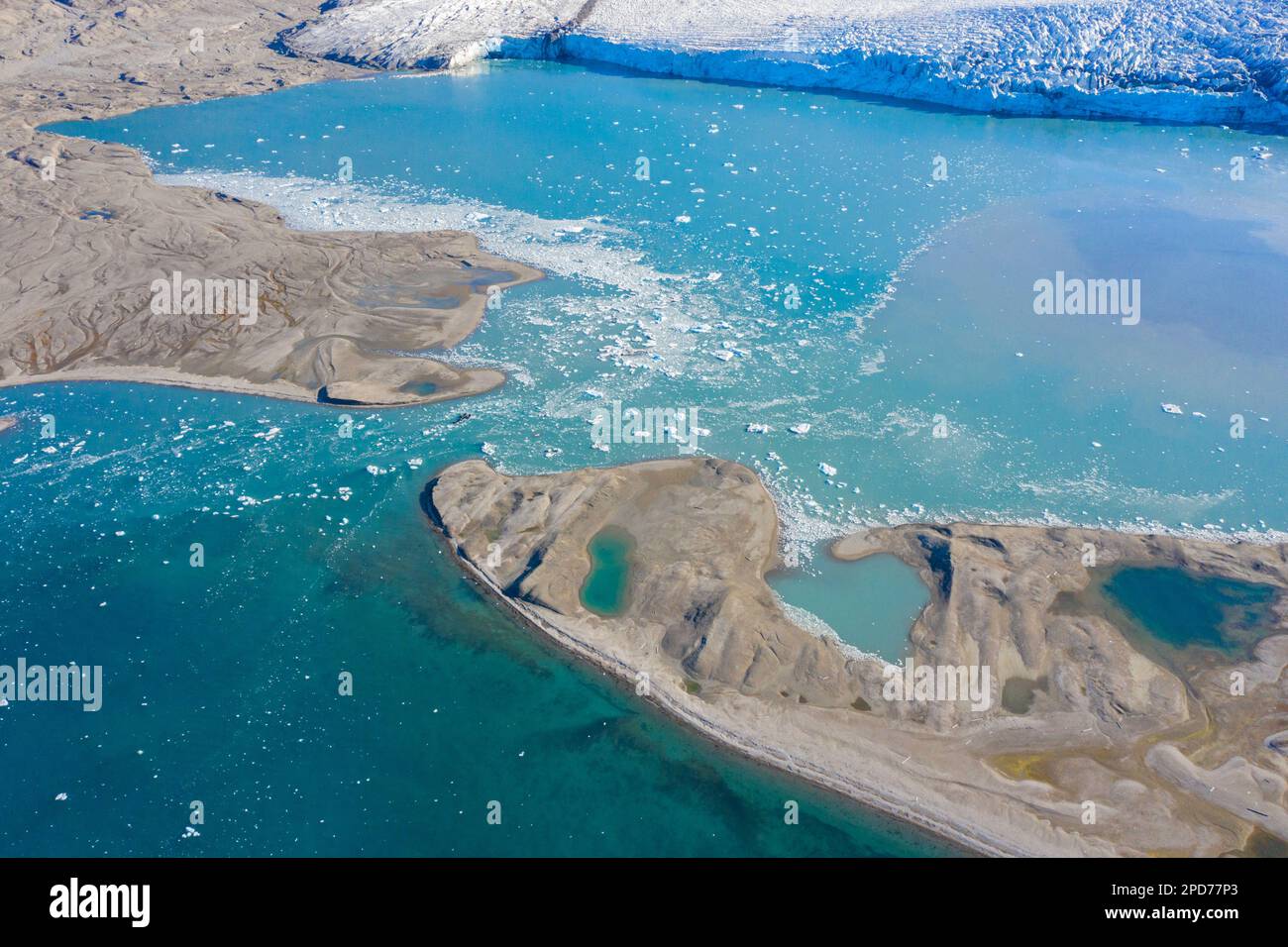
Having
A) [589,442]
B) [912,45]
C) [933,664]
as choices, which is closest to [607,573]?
[589,442]

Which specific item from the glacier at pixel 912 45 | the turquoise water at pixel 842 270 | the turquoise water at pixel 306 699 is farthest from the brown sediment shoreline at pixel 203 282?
the glacier at pixel 912 45

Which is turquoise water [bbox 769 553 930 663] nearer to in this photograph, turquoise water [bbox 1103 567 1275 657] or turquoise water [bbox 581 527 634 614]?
turquoise water [bbox 581 527 634 614]

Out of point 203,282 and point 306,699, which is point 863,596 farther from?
point 203,282

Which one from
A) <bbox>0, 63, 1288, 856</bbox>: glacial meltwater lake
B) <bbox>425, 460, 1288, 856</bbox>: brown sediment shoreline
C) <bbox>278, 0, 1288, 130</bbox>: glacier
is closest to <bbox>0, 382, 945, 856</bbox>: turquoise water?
<bbox>0, 63, 1288, 856</bbox>: glacial meltwater lake

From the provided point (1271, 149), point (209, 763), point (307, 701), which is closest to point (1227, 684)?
point (307, 701)

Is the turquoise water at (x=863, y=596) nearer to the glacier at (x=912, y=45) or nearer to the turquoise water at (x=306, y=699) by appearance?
the turquoise water at (x=306, y=699)

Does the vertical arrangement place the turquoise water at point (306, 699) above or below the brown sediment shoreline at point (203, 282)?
below
